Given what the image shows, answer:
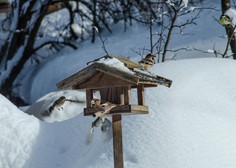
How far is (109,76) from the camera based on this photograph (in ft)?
15.0

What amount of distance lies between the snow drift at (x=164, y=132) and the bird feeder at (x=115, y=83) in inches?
19.2

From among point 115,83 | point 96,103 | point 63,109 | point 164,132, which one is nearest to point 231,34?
point 63,109

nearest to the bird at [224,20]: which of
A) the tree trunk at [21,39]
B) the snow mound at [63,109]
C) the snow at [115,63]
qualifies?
the snow mound at [63,109]

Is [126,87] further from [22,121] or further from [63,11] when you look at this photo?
[63,11]

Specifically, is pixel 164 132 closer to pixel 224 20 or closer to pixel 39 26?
pixel 224 20

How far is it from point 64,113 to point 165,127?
279 centimetres

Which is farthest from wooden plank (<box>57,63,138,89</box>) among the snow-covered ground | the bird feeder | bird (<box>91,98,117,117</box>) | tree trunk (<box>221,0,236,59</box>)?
tree trunk (<box>221,0,236,59</box>)

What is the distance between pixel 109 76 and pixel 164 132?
0.98 metres

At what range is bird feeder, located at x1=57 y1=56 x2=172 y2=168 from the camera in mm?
4531

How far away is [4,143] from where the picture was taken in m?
5.82

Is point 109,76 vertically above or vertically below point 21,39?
above

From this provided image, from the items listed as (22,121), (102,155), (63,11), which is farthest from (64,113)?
(63,11)

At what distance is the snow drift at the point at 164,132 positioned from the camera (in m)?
5.22

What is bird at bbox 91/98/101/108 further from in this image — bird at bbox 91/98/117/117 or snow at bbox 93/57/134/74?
snow at bbox 93/57/134/74
